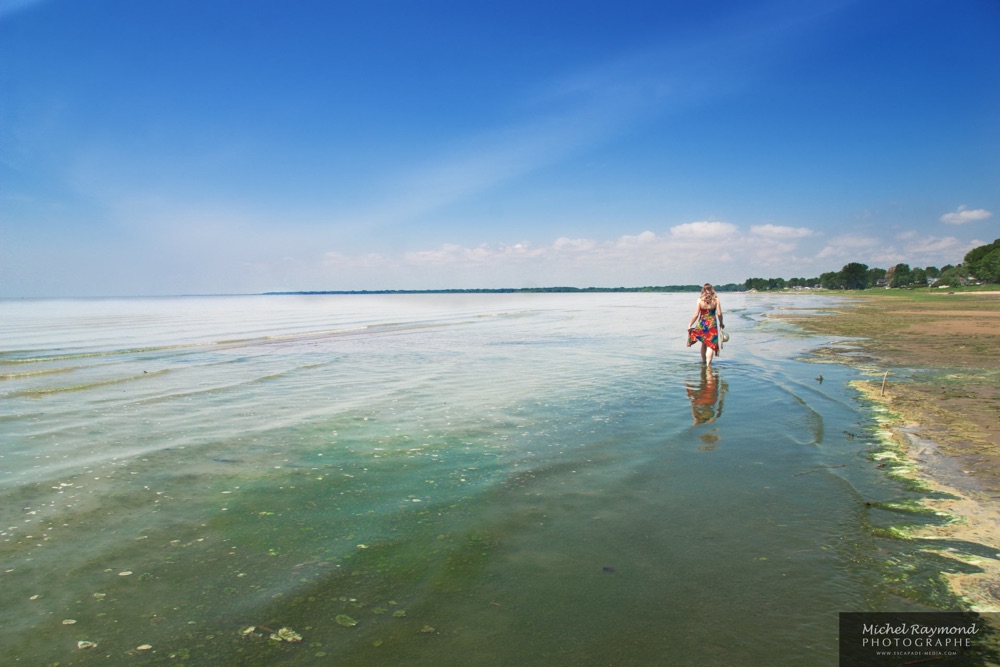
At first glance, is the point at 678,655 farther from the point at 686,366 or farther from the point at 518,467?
the point at 686,366

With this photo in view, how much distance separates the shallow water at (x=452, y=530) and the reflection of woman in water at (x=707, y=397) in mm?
127

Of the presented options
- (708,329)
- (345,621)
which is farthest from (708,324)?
(345,621)

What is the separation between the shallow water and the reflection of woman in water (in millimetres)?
127

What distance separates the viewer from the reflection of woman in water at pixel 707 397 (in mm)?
11367

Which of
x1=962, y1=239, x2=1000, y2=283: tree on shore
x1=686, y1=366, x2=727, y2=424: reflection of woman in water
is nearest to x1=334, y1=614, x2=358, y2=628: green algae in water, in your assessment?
x1=686, y1=366, x2=727, y2=424: reflection of woman in water

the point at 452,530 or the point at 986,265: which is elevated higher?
the point at 986,265

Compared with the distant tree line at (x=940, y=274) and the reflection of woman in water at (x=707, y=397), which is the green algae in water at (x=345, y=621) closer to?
the reflection of woman in water at (x=707, y=397)

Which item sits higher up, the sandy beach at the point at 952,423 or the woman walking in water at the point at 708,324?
the woman walking in water at the point at 708,324

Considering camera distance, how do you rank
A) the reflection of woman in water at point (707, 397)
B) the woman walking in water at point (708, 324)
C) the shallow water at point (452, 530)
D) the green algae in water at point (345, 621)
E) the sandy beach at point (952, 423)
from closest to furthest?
the shallow water at point (452, 530) < the green algae in water at point (345, 621) < the sandy beach at point (952, 423) < the reflection of woman in water at point (707, 397) < the woman walking in water at point (708, 324)

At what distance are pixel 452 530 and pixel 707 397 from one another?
953 centimetres

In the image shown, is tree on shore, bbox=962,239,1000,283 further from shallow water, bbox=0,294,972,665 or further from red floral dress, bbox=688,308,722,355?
shallow water, bbox=0,294,972,665

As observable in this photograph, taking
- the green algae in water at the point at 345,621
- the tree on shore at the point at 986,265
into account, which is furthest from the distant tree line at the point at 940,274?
the green algae in water at the point at 345,621

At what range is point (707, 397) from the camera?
43.9ft

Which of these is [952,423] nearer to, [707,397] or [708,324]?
[707,397]
